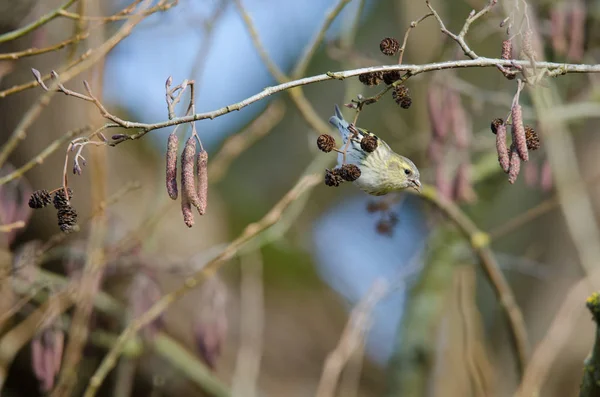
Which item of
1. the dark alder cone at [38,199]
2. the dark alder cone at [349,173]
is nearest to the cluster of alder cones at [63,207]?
the dark alder cone at [38,199]

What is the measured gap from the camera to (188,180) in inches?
47.2

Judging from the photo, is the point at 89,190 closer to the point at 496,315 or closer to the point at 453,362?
the point at 453,362

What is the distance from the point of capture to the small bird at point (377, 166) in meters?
1.69

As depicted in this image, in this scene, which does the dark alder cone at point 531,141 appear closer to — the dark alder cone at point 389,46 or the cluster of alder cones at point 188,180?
the dark alder cone at point 389,46

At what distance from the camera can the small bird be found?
1.69m

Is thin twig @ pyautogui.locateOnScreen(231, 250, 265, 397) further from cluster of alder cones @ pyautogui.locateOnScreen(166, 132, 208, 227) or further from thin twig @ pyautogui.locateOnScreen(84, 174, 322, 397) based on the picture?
cluster of alder cones @ pyautogui.locateOnScreen(166, 132, 208, 227)

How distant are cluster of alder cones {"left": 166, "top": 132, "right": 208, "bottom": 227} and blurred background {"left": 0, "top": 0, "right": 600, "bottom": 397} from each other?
594mm

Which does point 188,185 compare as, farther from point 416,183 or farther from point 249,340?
point 249,340

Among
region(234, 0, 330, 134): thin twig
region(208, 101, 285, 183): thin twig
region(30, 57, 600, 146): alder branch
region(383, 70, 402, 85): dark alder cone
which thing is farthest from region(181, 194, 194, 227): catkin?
region(208, 101, 285, 183): thin twig

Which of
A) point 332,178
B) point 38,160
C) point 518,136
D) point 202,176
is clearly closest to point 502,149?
point 518,136

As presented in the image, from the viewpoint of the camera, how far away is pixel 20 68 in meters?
2.90

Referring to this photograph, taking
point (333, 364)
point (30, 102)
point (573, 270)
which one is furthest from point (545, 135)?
point (30, 102)

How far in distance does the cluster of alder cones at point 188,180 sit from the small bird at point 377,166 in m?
0.45

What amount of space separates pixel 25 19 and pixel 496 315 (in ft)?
11.1
